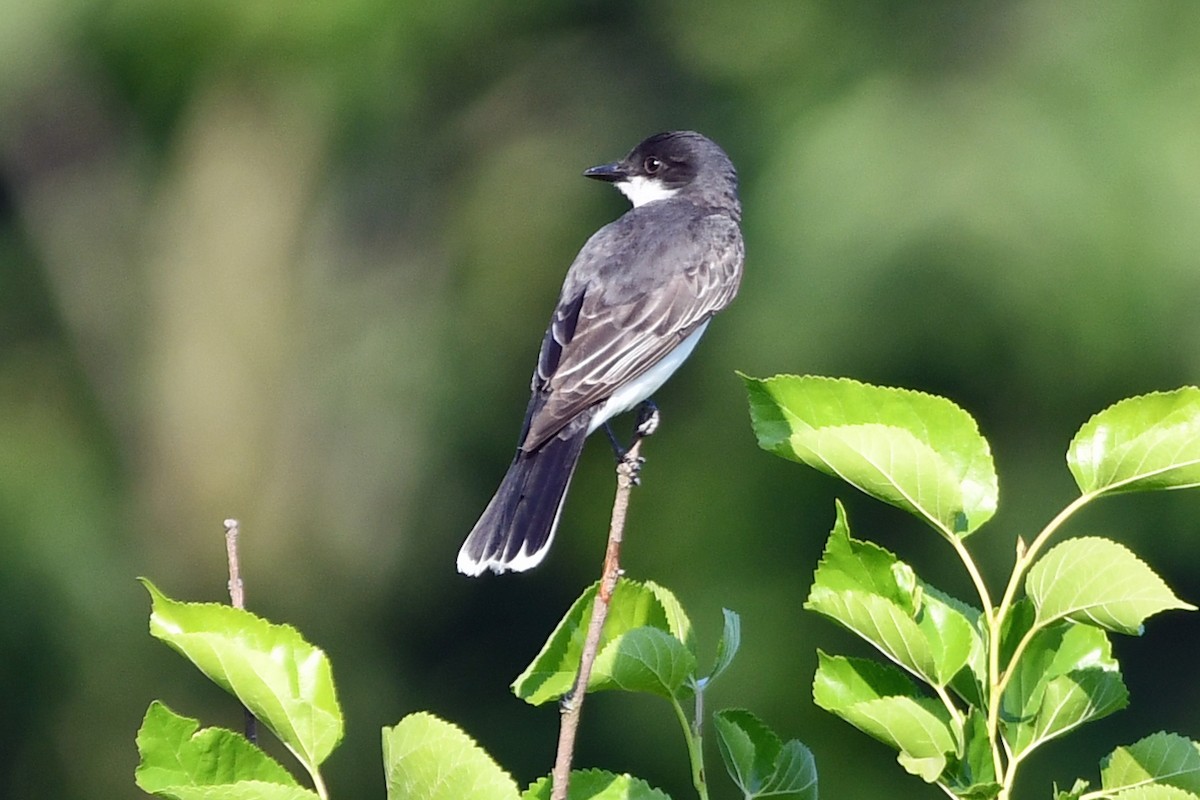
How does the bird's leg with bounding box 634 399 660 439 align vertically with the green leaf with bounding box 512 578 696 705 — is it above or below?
above

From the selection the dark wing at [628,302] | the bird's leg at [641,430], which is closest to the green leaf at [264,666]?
the bird's leg at [641,430]

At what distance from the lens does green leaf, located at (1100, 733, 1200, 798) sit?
1882 mm

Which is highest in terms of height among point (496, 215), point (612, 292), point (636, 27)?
point (636, 27)

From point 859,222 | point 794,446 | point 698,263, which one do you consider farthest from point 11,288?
point 794,446

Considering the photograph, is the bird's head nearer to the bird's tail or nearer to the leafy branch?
the bird's tail

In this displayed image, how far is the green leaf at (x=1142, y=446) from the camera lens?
180 cm

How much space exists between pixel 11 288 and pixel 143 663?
3.03 m

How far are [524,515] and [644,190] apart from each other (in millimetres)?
2014

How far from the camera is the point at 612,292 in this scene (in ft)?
15.6

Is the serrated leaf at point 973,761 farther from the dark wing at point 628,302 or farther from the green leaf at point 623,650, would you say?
the dark wing at point 628,302

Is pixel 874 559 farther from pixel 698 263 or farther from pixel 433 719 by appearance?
pixel 698 263

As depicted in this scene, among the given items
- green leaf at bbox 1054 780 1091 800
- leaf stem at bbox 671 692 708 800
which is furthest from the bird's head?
green leaf at bbox 1054 780 1091 800

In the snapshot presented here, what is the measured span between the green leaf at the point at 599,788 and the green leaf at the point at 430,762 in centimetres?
29

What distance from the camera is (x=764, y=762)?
208 centimetres
